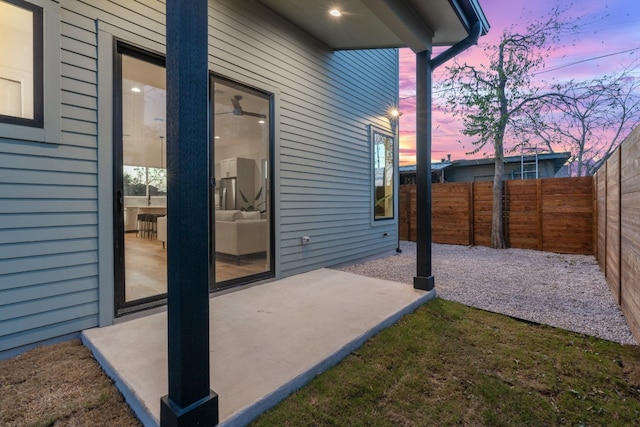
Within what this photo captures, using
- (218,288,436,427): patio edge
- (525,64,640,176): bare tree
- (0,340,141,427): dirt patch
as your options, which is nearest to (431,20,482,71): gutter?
(218,288,436,427): patio edge

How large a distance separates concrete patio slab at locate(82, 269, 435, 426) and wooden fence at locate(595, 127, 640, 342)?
1.65m

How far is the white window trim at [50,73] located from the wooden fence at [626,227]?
431 centimetres

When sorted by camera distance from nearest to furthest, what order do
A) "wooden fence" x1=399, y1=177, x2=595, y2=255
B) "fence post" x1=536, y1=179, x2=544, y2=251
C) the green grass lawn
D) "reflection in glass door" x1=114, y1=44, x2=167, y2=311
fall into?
the green grass lawn → "reflection in glass door" x1=114, y1=44, x2=167, y2=311 → "wooden fence" x1=399, y1=177, x2=595, y2=255 → "fence post" x1=536, y1=179, x2=544, y2=251

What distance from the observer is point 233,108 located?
360cm

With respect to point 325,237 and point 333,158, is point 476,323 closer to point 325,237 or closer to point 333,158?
point 325,237

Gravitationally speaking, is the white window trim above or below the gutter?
below

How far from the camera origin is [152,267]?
3158 millimetres

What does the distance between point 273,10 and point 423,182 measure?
2.79 metres

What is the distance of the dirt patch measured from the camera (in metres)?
1.51

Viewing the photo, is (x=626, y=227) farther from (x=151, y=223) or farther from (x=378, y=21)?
(x=151, y=223)

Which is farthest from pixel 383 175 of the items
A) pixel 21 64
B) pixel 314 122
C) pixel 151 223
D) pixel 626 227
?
pixel 21 64

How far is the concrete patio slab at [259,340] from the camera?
1.61m

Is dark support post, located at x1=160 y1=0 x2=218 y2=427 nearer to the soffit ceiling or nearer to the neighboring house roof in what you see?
the soffit ceiling

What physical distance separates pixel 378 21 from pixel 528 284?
3953 millimetres
